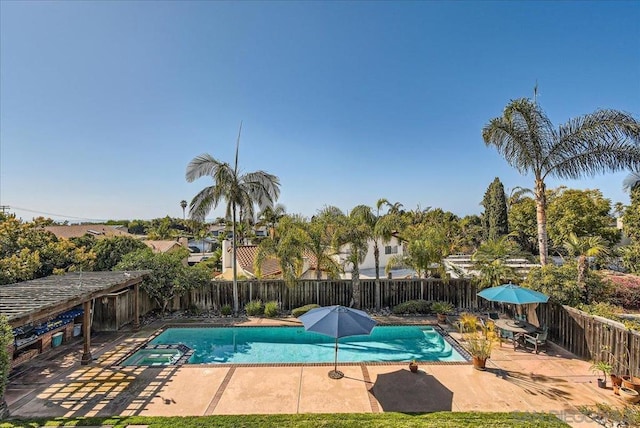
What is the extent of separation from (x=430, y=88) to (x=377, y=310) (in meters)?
11.3

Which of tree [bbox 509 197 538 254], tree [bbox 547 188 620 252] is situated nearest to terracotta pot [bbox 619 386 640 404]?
tree [bbox 547 188 620 252]

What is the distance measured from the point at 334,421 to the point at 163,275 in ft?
33.7

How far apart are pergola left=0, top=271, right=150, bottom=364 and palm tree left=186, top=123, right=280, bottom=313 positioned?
383 cm

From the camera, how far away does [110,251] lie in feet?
49.4

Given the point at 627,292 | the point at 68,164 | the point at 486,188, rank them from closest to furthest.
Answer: the point at 627,292, the point at 68,164, the point at 486,188

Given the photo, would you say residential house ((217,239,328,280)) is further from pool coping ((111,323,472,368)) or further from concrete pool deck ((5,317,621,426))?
concrete pool deck ((5,317,621,426))

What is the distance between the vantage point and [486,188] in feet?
119

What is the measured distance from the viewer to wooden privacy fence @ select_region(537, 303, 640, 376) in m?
7.19

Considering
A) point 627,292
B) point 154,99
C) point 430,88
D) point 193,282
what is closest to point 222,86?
point 154,99

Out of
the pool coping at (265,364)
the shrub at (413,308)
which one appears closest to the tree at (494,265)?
the shrub at (413,308)

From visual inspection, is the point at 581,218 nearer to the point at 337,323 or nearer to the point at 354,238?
the point at 354,238

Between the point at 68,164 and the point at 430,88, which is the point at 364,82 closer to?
the point at 430,88

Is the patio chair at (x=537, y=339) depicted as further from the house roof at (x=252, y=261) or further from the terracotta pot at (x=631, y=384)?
the house roof at (x=252, y=261)

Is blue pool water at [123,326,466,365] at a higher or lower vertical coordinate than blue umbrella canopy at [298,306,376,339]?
lower
